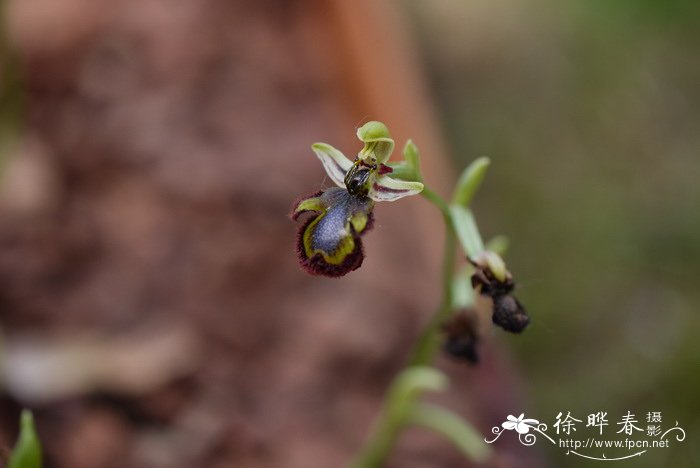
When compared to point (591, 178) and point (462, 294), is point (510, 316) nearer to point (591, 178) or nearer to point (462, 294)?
point (462, 294)

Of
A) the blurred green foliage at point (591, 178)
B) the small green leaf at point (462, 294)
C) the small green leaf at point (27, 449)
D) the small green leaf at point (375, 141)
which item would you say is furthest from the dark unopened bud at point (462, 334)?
the blurred green foliage at point (591, 178)

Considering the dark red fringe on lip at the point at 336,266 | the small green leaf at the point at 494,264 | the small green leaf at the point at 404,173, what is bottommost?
the dark red fringe on lip at the point at 336,266

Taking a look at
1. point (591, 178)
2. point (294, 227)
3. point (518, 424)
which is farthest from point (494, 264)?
point (591, 178)

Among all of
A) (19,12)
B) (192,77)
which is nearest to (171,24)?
(192,77)

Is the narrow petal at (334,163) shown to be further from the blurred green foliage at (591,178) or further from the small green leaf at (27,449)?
the blurred green foliage at (591,178)

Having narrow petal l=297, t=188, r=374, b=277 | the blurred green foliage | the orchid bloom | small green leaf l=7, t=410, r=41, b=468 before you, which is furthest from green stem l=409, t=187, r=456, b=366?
the blurred green foliage

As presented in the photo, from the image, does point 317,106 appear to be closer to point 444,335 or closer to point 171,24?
point 171,24

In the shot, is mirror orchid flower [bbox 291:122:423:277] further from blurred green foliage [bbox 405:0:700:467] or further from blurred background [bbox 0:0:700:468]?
blurred green foliage [bbox 405:0:700:467]
